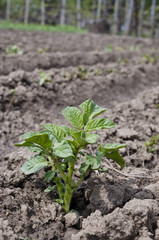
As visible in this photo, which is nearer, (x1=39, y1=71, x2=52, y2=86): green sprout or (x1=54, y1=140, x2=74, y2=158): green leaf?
(x1=54, y1=140, x2=74, y2=158): green leaf

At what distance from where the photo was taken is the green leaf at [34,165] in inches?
67.1

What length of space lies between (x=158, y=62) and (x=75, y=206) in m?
6.58

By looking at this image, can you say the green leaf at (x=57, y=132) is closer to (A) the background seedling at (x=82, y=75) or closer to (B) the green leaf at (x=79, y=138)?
(B) the green leaf at (x=79, y=138)

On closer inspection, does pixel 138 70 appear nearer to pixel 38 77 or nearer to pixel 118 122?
pixel 38 77

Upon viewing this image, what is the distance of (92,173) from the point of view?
2.29 metres

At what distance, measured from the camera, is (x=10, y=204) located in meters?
Result: 1.84

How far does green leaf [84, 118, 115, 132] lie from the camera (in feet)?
5.63

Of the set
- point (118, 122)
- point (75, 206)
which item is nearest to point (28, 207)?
point (75, 206)

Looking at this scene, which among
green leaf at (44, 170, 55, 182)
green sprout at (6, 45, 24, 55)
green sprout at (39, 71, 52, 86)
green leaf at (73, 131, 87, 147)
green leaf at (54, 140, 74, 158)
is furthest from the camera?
green sprout at (6, 45, 24, 55)

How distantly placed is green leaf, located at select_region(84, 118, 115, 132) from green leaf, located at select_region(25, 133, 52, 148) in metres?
0.28

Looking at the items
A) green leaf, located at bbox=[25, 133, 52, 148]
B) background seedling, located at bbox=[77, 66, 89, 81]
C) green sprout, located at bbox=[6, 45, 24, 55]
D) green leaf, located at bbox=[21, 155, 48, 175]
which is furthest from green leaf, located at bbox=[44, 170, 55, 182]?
green sprout, located at bbox=[6, 45, 24, 55]

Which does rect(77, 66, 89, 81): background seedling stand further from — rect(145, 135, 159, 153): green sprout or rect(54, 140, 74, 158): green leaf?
rect(54, 140, 74, 158): green leaf

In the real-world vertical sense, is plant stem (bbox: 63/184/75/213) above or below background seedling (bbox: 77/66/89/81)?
below

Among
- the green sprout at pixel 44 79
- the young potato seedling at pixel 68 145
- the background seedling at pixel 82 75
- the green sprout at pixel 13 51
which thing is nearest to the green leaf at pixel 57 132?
the young potato seedling at pixel 68 145
